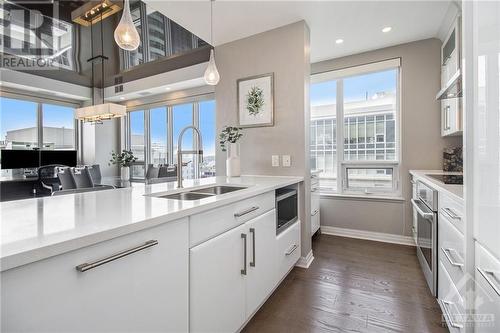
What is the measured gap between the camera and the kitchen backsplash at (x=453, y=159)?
2598mm

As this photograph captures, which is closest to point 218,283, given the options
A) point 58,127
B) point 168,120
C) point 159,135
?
point 168,120

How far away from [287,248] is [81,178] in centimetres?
352

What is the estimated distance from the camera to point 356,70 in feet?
10.9

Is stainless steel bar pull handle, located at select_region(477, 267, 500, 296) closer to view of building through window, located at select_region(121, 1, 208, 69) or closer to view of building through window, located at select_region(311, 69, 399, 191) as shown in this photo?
view of building through window, located at select_region(311, 69, 399, 191)

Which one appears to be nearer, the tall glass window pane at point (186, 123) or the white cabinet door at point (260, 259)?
the white cabinet door at point (260, 259)

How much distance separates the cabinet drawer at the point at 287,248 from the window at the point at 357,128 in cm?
157

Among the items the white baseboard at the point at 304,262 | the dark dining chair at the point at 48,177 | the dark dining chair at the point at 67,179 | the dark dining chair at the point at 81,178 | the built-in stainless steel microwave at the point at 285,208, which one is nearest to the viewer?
the built-in stainless steel microwave at the point at 285,208

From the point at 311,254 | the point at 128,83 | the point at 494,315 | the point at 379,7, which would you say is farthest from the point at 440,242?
the point at 128,83

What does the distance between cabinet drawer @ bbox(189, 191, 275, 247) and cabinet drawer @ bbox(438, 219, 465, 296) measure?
1.12 m

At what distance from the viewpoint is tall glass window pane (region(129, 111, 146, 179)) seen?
6.14 meters

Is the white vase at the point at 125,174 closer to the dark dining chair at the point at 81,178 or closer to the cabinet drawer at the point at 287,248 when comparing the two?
the dark dining chair at the point at 81,178

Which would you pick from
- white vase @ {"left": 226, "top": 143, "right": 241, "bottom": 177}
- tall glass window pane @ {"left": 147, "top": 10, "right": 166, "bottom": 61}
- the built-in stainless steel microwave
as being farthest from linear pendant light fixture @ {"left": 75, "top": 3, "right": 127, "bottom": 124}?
the built-in stainless steel microwave

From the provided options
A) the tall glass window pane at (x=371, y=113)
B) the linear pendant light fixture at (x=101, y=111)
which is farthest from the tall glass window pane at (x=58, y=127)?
the tall glass window pane at (x=371, y=113)

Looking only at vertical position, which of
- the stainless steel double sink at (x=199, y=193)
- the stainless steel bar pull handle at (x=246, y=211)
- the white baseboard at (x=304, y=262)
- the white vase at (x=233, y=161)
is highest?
the white vase at (x=233, y=161)
